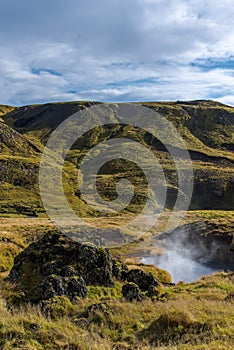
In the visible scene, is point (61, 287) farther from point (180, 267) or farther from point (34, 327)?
point (180, 267)

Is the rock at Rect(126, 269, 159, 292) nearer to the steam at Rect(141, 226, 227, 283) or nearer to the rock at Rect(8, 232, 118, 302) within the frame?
the rock at Rect(8, 232, 118, 302)

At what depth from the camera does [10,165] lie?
150250 millimetres

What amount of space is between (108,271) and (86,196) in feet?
379

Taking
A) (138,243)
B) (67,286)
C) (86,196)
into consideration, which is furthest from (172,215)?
(67,286)

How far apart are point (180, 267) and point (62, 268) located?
27702 mm

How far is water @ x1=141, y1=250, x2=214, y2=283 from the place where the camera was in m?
35.9

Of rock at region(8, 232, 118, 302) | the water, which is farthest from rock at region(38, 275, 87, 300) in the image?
the water

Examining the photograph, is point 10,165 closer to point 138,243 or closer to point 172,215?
point 172,215

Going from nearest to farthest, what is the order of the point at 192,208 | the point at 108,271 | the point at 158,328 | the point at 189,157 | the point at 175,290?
the point at 158,328 → the point at 108,271 → the point at 175,290 → the point at 192,208 → the point at 189,157

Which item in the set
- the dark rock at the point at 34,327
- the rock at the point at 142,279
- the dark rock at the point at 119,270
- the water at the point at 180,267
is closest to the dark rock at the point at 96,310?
the dark rock at the point at 34,327

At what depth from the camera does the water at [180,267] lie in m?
35.9

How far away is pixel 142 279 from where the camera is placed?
18312mm

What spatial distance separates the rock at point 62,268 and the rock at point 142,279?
743mm

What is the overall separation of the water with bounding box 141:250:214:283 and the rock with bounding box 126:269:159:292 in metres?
15.7
